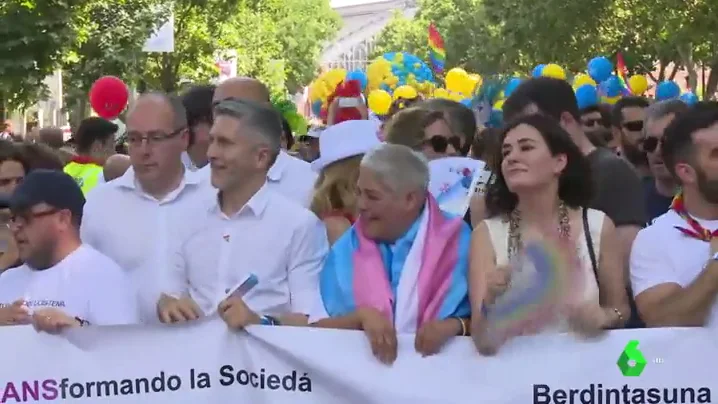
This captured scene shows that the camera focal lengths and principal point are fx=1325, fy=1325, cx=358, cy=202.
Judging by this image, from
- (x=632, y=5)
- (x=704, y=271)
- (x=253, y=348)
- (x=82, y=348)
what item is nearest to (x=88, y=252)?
(x=82, y=348)

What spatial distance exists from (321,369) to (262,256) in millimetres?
553

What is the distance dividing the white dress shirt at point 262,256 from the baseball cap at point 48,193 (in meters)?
0.48

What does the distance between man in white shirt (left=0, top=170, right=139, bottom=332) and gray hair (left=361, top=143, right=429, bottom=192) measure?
1037mm

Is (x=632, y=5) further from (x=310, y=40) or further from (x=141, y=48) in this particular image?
(x=310, y=40)

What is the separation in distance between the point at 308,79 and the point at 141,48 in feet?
198

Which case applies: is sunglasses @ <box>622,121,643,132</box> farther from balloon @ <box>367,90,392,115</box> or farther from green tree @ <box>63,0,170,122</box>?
green tree @ <box>63,0,170,122</box>

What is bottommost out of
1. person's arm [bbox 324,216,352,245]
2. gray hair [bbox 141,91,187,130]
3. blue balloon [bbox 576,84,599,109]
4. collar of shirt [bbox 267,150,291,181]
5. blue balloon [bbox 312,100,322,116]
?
person's arm [bbox 324,216,352,245]

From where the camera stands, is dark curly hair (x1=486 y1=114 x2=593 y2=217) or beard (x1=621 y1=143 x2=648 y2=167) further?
beard (x1=621 y1=143 x2=648 y2=167)

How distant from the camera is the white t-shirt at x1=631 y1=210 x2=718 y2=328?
4605 millimetres

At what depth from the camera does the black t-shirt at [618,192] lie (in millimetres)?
5375

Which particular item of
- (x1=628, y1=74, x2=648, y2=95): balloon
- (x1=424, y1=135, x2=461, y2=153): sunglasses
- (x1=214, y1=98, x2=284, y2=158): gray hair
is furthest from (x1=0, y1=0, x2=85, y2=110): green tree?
(x1=214, y1=98, x2=284, y2=158): gray hair

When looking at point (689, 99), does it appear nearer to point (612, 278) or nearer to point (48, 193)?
point (612, 278)

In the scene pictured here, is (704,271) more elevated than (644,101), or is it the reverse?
(644,101)

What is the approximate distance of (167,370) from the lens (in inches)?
185
